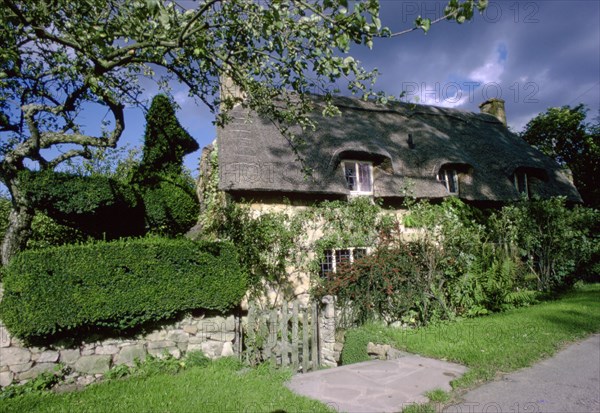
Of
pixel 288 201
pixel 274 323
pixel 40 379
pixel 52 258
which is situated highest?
pixel 288 201

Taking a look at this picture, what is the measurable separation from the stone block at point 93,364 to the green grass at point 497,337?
15.3 feet

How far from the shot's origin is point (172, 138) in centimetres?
992

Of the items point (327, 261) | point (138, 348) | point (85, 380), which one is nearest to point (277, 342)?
point (138, 348)

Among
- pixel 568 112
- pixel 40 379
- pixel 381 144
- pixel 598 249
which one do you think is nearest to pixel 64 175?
pixel 40 379

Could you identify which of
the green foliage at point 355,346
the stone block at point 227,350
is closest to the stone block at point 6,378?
the stone block at point 227,350

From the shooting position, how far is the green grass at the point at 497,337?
16.9 ft

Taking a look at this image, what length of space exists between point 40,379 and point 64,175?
4.29 metres

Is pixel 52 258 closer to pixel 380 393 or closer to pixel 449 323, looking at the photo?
pixel 380 393

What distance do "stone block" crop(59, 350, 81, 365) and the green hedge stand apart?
37cm

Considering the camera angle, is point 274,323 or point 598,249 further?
point 598,249

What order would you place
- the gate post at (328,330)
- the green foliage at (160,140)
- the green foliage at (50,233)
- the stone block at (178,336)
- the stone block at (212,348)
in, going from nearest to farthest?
the stone block at (178,336) → the stone block at (212,348) → the gate post at (328,330) → the green foliage at (160,140) → the green foliage at (50,233)

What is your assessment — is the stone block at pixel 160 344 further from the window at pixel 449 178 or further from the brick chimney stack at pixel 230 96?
the window at pixel 449 178

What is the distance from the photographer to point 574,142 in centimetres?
2527

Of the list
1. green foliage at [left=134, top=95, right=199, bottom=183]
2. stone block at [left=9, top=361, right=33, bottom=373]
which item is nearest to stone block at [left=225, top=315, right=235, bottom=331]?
stone block at [left=9, top=361, right=33, bottom=373]
